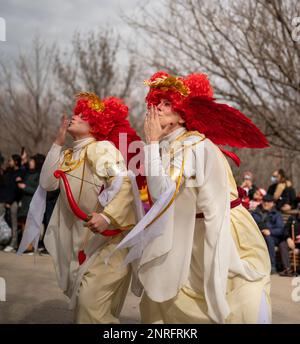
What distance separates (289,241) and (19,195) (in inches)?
210

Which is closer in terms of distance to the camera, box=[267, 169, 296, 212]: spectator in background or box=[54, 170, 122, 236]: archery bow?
box=[54, 170, 122, 236]: archery bow

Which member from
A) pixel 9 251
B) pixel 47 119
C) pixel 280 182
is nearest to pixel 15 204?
pixel 9 251

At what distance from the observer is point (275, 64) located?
428 inches

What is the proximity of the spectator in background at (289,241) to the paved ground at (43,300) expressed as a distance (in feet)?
0.82

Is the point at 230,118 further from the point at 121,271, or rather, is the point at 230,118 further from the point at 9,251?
the point at 9,251

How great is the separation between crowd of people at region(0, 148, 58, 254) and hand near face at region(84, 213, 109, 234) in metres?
6.54

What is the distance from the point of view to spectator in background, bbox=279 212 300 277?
9.70 metres

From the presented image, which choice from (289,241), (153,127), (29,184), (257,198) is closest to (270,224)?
(289,241)

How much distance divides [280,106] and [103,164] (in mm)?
7762

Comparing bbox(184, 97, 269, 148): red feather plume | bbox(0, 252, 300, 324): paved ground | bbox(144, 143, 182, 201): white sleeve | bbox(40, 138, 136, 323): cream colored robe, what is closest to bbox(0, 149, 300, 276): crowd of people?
bbox(0, 252, 300, 324): paved ground

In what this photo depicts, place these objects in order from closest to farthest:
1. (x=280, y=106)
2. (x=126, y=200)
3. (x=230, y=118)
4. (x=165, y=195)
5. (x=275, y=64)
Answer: (x=165, y=195)
(x=230, y=118)
(x=126, y=200)
(x=275, y=64)
(x=280, y=106)

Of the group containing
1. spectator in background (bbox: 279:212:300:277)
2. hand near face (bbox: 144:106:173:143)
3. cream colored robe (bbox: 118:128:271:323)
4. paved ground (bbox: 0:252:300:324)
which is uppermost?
hand near face (bbox: 144:106:173:143)

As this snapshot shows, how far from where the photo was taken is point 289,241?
9.81m

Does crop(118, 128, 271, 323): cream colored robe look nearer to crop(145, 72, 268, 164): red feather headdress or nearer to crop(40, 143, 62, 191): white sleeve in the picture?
crop(145, 72, 268, 164): red feather headdress
